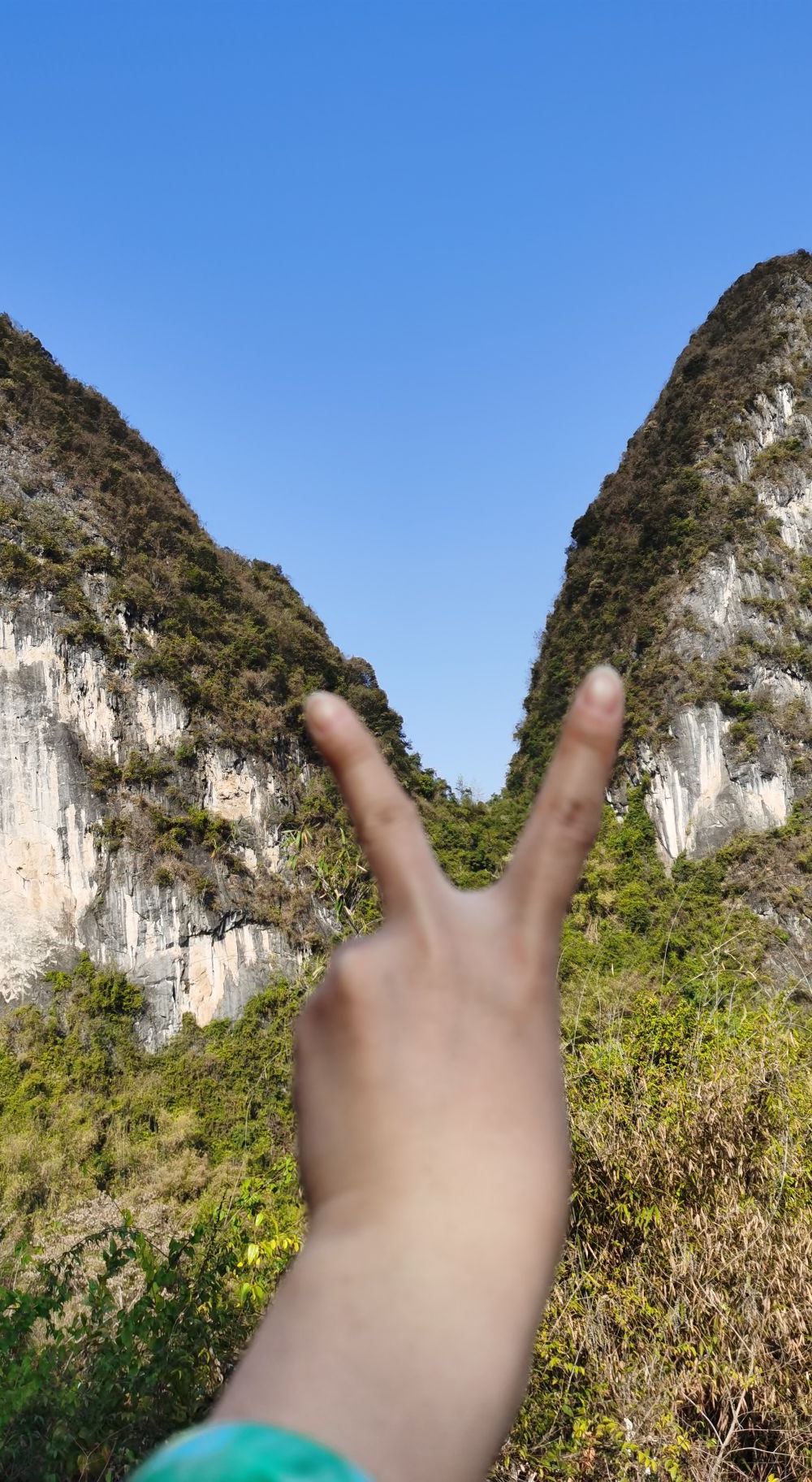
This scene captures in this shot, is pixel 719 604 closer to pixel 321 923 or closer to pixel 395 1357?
pixel 321 923

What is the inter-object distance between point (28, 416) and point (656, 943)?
24495 millimetres

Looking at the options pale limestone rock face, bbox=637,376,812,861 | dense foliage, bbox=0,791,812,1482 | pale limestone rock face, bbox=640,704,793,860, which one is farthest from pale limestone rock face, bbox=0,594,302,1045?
dense foliage, bbox=0,791,812,1482

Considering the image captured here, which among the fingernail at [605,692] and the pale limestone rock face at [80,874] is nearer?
the fingernail at [605,692]

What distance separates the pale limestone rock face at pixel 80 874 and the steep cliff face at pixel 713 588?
14142 millimetres

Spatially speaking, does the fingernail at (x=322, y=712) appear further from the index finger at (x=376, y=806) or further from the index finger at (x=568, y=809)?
the index finger at (x=568, y=809)

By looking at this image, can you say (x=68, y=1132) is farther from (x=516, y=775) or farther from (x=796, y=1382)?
(x=516, y=775)

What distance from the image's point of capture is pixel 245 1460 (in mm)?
497

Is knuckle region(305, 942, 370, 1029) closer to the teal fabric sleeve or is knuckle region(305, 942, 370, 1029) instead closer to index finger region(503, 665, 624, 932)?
index finger region(503, 665, 624, 932)

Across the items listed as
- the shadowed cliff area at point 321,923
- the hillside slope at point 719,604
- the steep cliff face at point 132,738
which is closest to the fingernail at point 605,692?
the shadowed cliff area at point 321,923

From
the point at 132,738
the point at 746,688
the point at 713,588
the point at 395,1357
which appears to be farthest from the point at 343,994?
the point at 713,588

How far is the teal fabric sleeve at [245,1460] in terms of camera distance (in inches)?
19.3

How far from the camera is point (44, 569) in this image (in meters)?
25.8

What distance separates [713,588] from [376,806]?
34.9 metres

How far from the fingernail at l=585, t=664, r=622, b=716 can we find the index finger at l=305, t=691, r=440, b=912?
0.53 feet
